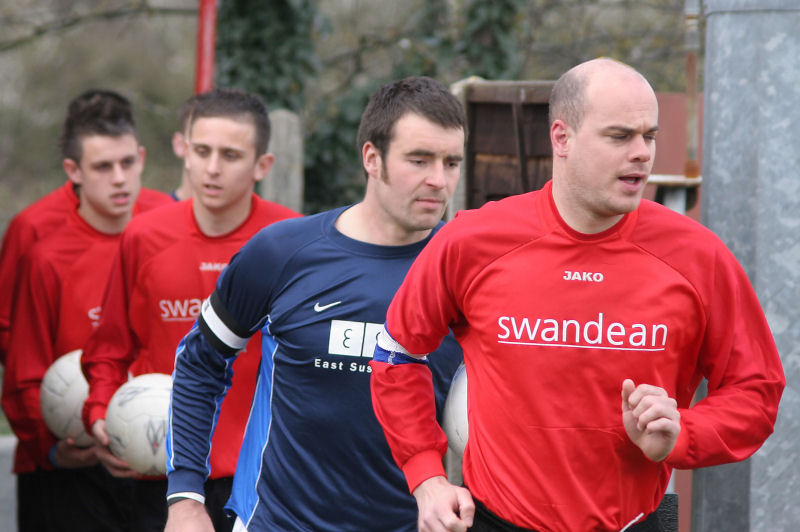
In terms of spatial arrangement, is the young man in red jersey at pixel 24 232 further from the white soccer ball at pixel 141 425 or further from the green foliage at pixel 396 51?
the green foliage at pixel 396 51

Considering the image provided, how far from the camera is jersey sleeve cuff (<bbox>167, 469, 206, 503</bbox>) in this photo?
155 inches

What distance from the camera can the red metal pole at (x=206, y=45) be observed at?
8000mm

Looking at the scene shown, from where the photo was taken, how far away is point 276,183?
24.6 ft

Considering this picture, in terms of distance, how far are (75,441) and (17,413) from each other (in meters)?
0.70

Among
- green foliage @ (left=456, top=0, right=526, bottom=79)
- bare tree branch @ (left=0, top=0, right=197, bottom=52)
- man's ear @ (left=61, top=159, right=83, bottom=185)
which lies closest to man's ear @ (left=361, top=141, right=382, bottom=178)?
man's ear @ (left=61, top=159, right=83, bottom=185)

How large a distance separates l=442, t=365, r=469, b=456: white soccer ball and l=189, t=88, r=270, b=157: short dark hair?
203 cm

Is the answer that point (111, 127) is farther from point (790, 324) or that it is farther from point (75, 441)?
point (790, 324)

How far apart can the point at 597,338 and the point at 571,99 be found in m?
0.63

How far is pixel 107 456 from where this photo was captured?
5.30 m

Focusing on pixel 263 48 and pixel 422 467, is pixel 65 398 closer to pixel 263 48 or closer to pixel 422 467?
pixel 422 467

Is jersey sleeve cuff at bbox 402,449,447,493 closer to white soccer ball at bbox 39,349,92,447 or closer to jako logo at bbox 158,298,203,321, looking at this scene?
jako logo at bbox 158,298,203,321

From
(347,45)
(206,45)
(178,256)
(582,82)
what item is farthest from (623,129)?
(347,45)

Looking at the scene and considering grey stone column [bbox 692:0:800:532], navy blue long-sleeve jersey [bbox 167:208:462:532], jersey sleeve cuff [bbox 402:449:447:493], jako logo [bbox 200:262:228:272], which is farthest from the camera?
jako logo [bbox 200:262:228:272]

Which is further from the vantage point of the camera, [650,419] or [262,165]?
[262,165]
